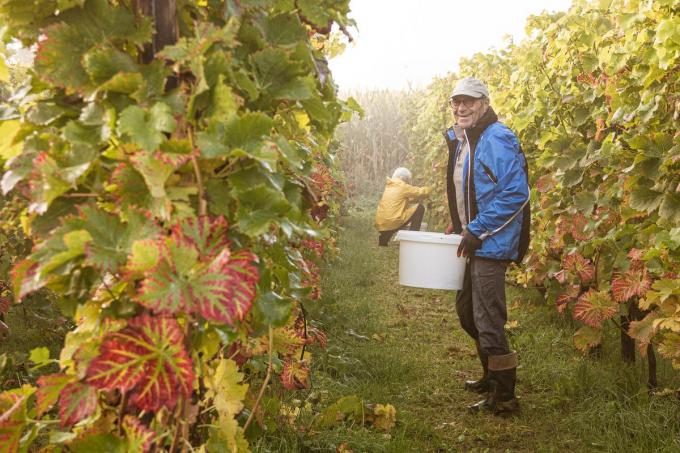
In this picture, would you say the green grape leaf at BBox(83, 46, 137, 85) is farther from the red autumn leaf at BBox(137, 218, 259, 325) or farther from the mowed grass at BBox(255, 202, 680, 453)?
the mowed grass at BBox(255, 202, 680, 453)

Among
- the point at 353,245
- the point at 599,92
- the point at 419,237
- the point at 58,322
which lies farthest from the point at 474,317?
the point at 353,245

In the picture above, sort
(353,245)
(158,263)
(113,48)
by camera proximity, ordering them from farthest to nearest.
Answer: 1. (353,245)
2. (113,48)
3. (158,263)

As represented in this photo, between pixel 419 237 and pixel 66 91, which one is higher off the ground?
pixel 66 91

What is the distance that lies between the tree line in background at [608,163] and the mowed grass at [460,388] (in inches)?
10.9

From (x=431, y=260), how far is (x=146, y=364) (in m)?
3.10

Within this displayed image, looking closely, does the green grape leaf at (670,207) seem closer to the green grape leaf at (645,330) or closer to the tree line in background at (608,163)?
the tree line in background at (608,163)

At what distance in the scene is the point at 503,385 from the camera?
12.9ft

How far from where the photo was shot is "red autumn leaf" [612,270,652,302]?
3506mm

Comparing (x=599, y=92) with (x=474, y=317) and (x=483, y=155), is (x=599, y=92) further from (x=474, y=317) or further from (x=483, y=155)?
(x=474, y=317)

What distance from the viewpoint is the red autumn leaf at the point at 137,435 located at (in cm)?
125

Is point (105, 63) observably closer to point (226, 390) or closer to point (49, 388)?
point (49, 388)

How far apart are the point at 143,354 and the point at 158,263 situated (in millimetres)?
182

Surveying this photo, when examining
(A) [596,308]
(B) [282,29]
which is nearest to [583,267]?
(A) [596,308]

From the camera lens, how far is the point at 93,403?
4.01 feet
